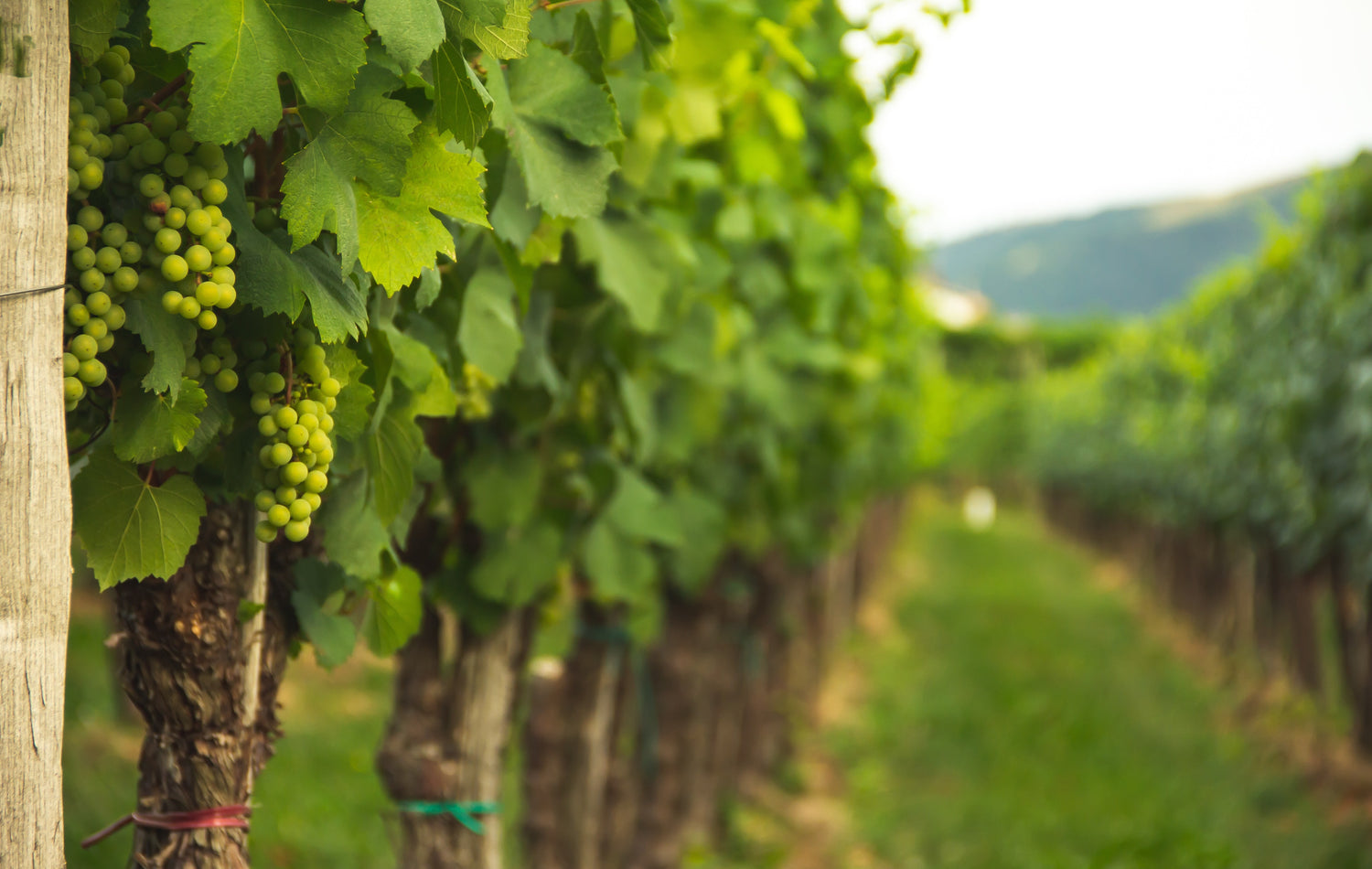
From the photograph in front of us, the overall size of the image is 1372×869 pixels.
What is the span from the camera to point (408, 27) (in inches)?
42.9

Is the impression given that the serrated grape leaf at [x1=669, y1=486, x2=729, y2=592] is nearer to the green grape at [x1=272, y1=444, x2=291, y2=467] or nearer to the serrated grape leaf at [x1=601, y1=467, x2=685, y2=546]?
the serrated grape leaf at [x1=601, y1=467, x2=685, y2=546]

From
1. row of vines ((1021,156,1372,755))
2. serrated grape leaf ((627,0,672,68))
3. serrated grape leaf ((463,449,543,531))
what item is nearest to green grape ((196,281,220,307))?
serrated grape leaf ((627,0,672,68))

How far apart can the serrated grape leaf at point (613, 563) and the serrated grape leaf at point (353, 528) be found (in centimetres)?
113

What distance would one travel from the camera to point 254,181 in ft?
4.47

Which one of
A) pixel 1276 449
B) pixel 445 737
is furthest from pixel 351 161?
pixel 1276 449

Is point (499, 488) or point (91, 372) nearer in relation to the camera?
point (91, 372)

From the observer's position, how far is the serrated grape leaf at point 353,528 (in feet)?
5.05

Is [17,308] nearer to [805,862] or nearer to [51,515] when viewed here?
[51,515]

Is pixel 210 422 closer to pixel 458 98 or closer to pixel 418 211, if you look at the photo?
pixel 418 211

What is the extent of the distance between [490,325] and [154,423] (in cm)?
70

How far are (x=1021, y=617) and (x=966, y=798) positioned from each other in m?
7.31

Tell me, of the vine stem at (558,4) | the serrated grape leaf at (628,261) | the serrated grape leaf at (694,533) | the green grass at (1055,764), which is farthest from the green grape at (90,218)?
the green grass at (1055,764)

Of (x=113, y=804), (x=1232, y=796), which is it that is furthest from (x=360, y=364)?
(x=1232, y=796)

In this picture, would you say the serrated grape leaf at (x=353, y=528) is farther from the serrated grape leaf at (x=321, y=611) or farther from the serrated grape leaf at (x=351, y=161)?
the serrated grape leaf at (x=351, y=161)
